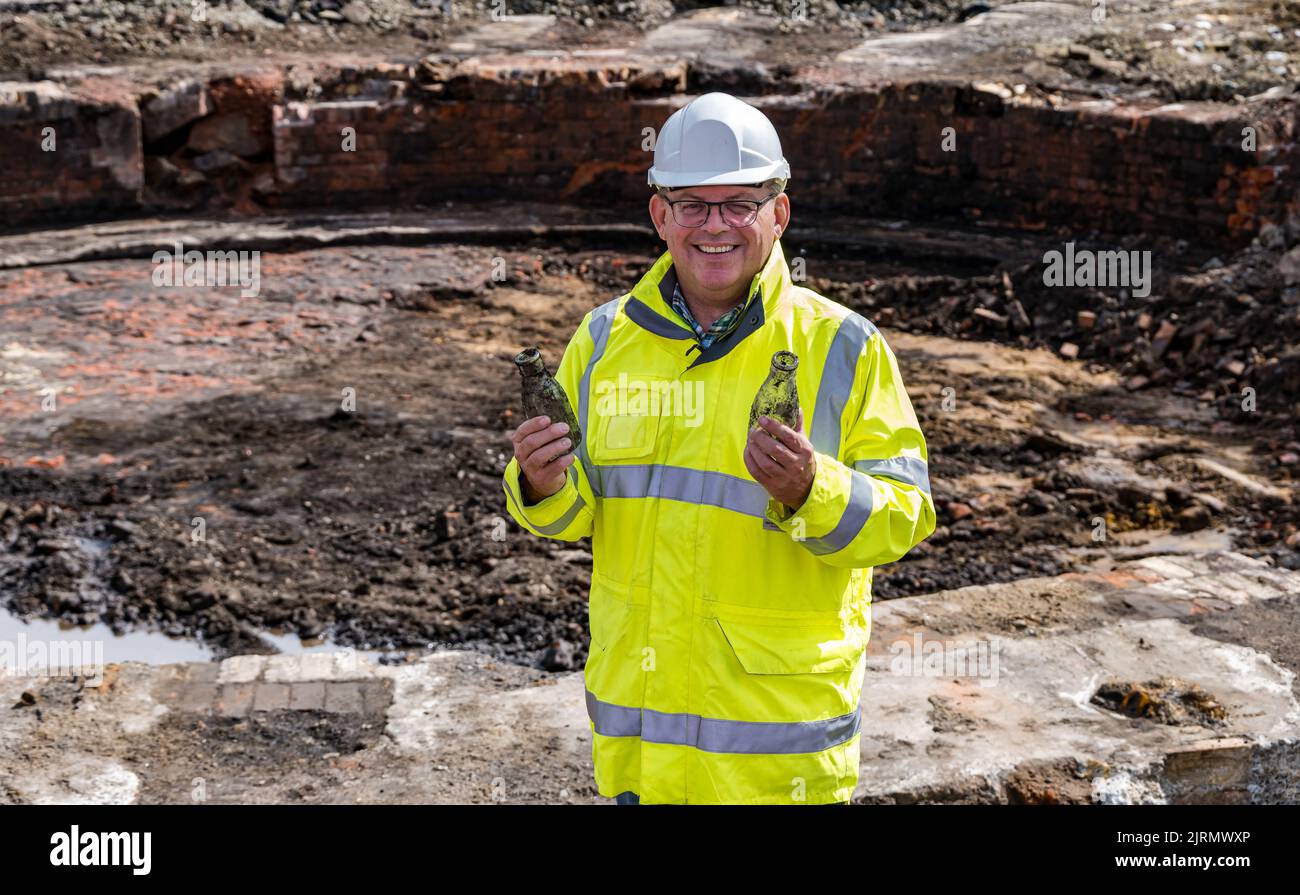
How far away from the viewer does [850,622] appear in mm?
2998

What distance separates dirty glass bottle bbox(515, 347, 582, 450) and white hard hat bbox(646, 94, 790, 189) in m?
0.43

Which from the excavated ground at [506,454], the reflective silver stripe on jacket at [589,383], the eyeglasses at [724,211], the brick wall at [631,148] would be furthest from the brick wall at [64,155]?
the eyeglasses at [724,211]

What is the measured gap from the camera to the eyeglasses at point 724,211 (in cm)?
292

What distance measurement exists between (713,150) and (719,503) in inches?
27.1

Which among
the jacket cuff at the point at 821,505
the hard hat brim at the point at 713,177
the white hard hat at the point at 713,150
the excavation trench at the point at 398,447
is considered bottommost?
the excavation trench at the point at 398,447

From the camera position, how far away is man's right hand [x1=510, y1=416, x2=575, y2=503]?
2.81 meters

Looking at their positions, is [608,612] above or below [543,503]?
below

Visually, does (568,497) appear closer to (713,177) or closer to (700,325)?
(700,325)

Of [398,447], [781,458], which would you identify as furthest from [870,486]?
[398,447]

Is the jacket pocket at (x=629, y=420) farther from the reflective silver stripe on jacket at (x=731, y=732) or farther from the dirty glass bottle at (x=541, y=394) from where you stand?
the reflective silver stripe on jacket at (x=731, y=732)

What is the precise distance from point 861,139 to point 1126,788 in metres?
9.39

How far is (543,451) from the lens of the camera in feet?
9.20

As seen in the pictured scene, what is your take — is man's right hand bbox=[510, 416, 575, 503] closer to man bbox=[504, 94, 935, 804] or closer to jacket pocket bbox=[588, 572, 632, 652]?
man bbox=[504, 94, 935, 804]

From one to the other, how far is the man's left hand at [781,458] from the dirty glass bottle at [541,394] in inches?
15.7
